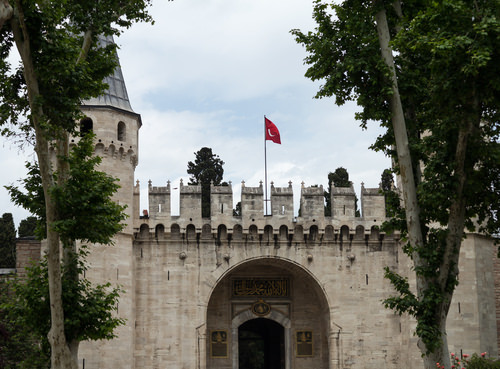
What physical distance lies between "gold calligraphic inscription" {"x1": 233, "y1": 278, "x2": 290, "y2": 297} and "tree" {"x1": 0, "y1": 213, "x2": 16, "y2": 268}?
13.1 meters

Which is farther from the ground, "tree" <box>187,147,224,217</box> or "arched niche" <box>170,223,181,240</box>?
"tree" <box>187,147,224,217</box>

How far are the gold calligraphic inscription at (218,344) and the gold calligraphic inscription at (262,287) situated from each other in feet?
5.90

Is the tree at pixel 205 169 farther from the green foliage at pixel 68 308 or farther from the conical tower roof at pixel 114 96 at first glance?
the green foliage at pixel 68 308

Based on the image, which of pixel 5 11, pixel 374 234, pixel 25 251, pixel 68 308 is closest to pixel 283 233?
pixel 374 234

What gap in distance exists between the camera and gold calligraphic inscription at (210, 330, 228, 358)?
28297 mm

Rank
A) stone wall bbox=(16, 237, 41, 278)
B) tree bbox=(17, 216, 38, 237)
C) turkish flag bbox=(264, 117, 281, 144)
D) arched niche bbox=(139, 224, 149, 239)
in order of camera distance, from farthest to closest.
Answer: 1. tree bbox=(17, 216, 38, 237)
2. turkish flag bbox=(264, 117, 281, 144)
3. arched niche bbox=(139, 224, 149, 239)
4. stone wall bbox=(16, 237, 41, 278)

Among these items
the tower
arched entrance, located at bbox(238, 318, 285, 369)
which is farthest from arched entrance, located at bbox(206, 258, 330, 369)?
the tower

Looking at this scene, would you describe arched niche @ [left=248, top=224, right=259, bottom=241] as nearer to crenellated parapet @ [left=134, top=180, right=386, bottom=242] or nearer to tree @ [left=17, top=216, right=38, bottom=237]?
crenellated parapet @ [left=134, top=180, right=386, bottom=242]

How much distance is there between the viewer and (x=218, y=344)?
93.4 ft

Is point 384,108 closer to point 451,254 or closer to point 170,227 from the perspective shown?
point 451,254

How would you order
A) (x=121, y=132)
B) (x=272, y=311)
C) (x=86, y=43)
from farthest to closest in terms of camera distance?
(x=272, y=311), (x=121, y=132), (x=86, y=43)

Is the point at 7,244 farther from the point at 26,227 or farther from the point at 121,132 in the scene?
the point at 121,132

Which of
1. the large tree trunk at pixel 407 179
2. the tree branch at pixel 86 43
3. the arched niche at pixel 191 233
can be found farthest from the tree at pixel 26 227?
the large tree trunk at pixel 407 179

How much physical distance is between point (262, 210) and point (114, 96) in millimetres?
7616
